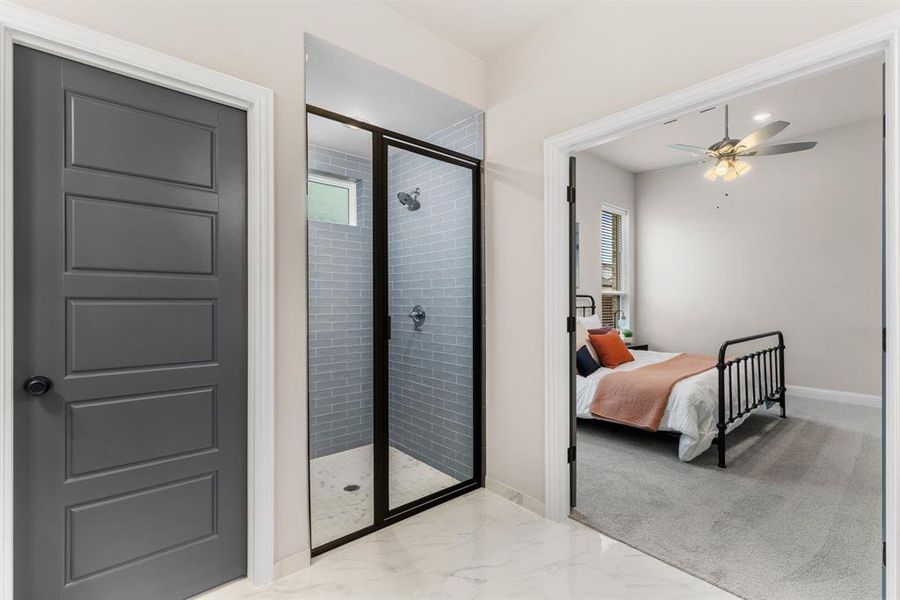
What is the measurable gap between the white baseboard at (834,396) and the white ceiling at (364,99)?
15.5 feet

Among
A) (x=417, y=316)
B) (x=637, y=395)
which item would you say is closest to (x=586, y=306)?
(x=637, y=395)

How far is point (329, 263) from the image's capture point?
2654mm

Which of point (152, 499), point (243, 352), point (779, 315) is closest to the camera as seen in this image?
point (152, 499)

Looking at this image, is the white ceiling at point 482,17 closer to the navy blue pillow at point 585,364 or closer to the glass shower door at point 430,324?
the glass shower door at point 430,324

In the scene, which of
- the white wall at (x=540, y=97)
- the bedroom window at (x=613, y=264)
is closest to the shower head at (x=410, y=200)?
the white wall at (x=540, y=97)

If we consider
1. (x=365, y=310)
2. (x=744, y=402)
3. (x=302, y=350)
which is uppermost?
(x=365, y=310)

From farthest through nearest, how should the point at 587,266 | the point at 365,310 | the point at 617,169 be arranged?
the point at 617,169 → the point at 587,266 → the point at 365,310

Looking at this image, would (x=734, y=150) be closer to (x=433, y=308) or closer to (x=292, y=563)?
(x=433, y=308)

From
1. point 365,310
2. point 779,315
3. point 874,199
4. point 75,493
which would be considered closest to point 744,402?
point 779,315

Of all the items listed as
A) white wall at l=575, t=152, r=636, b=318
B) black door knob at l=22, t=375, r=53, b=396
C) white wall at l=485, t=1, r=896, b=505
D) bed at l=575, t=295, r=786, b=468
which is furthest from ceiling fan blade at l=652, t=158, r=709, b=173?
black door knob at l=22, t=375, r=53, b=396

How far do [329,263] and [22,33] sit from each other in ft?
5.10

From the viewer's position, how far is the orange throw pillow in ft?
13.7

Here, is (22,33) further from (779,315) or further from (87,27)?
(779,315)

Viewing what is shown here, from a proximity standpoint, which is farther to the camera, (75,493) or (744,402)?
(744,402)
